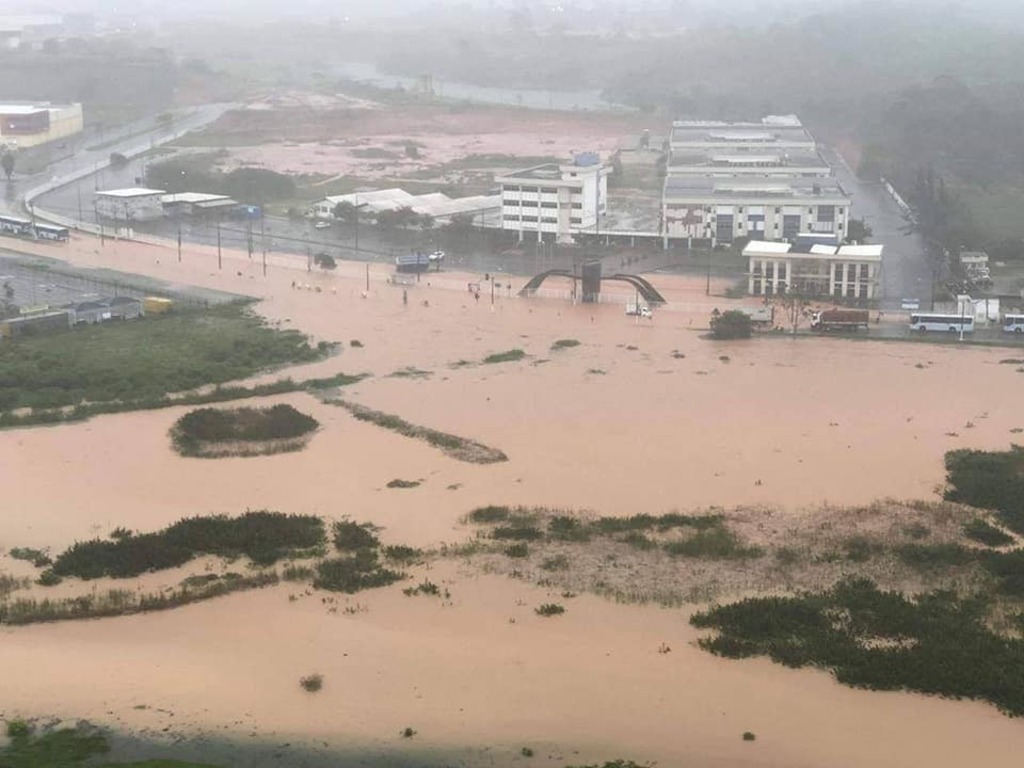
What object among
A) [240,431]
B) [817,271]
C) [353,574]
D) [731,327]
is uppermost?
[817,271]

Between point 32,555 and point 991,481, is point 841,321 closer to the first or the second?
point 991,481

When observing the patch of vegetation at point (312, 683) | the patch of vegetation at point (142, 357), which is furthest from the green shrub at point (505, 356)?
the patch of vegetation at point (312, 683)

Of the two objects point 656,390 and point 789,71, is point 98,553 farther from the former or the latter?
point 789,71

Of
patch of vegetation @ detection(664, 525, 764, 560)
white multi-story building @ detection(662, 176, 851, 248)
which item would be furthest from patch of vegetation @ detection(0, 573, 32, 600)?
white multi-story building @ detection(662, 176, 851, 248)

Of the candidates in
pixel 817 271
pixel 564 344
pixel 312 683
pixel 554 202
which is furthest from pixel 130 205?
pixel 312 683

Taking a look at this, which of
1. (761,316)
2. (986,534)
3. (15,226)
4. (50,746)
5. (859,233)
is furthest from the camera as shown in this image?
(15,226)

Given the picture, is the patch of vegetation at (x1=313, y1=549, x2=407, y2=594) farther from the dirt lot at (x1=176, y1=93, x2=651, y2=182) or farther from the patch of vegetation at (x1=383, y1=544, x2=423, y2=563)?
the dirt lot at (x1=176, y1=93, x2=651, y2=182)
